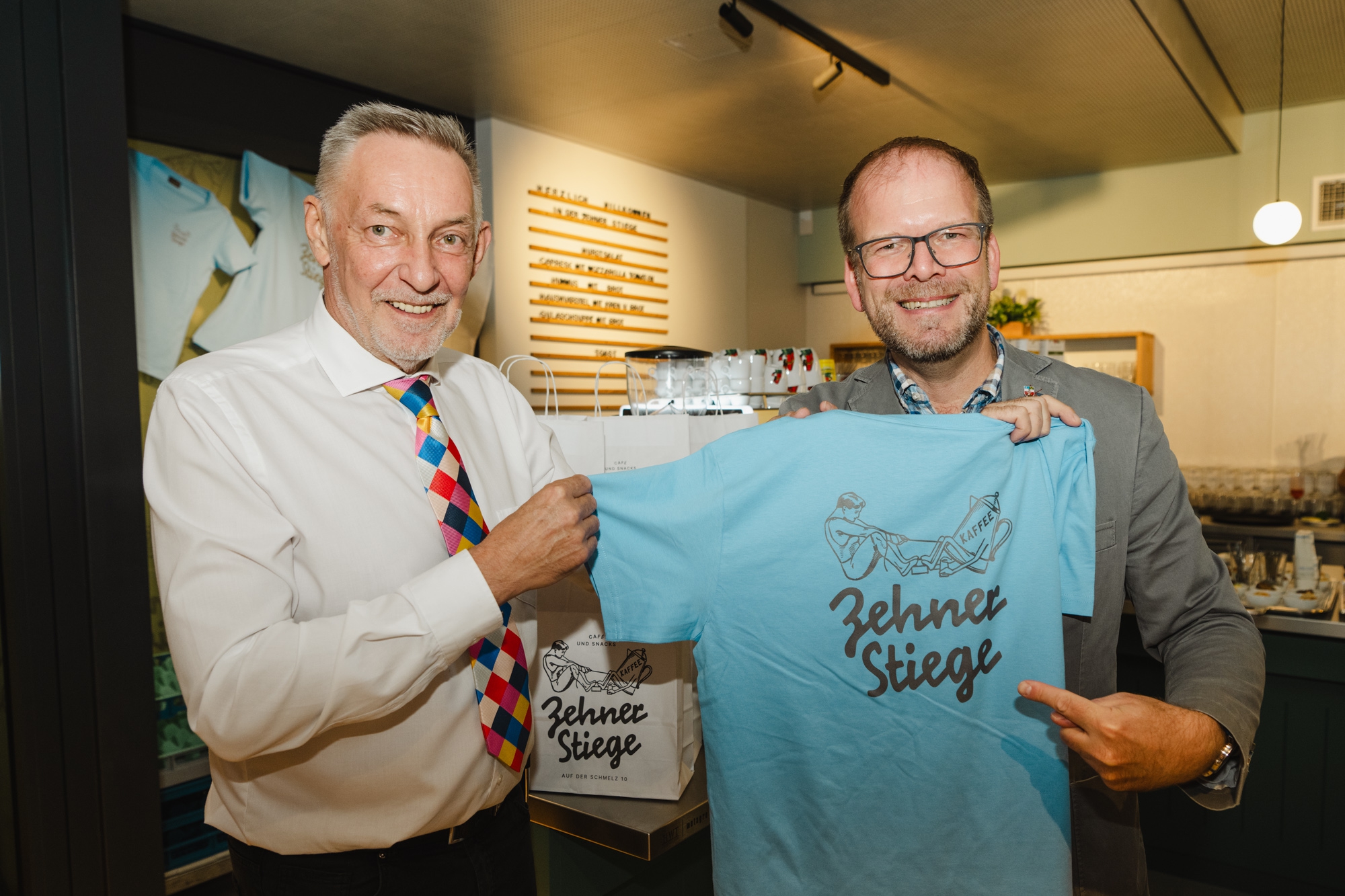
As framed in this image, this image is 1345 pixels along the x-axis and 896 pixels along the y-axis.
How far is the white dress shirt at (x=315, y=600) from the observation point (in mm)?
1085

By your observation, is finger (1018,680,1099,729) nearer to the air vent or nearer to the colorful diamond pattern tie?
the colorful diamond pattern tie

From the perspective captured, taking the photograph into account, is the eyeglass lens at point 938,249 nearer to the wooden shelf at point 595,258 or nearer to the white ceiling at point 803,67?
the white ceiling at point 803,67

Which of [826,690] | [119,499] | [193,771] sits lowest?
[193,771]

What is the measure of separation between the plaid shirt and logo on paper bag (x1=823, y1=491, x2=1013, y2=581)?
26 centimetres

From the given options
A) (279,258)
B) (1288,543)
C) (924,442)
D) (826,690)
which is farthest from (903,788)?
(1288,543)

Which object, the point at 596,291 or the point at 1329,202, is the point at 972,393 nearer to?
the point at 596,291

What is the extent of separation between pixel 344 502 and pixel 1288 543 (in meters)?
4.82

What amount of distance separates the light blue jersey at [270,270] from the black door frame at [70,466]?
2.20 feet

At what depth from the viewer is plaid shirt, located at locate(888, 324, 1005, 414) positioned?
1404mm

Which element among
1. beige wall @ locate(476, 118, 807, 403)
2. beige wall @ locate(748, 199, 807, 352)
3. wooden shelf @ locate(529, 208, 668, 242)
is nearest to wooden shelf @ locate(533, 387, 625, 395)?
beige wall @ locate(476, 118, 807, 403)

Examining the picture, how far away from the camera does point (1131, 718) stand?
0.96 metres

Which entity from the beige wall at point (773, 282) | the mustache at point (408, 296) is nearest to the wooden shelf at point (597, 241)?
the beige wall at point (773, 282)

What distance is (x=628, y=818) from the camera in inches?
60.5

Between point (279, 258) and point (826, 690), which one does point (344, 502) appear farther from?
point (279, 258)
